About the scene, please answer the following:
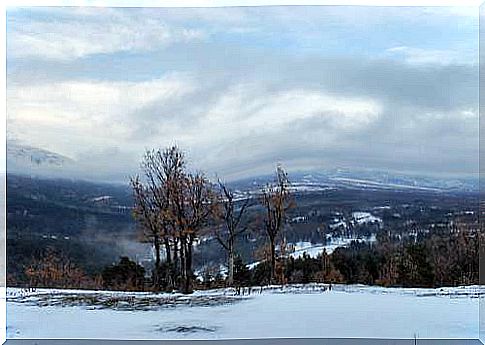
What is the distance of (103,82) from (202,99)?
819mm

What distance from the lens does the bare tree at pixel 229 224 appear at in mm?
8734

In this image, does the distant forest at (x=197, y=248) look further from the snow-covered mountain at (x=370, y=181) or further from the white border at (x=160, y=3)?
the white border at (x=160, y=3)

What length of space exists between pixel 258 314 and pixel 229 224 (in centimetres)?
78

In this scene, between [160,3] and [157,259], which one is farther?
[157,259]

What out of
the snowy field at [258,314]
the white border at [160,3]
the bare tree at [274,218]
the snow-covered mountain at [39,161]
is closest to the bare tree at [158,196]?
the snowy field at [258,314]

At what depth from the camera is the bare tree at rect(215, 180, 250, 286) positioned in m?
8.73

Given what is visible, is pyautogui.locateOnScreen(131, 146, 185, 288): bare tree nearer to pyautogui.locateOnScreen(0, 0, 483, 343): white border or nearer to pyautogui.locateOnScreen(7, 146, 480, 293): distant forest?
pyautogui.locateOnScreen(7, 146, 480, 293): distant forest

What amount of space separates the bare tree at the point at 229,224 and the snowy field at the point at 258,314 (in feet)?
0.99

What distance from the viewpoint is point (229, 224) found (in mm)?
8789

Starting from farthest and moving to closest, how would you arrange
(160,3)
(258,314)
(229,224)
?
(229,224) → (258,314) → (160,3)

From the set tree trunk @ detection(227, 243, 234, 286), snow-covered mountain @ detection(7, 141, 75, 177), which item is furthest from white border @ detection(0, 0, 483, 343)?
tree trunk @ detection(227, 243, 234, 286)

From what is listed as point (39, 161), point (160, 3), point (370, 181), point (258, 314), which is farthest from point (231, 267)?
point (160, 3)

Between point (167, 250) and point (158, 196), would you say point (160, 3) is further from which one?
point (167, 250)

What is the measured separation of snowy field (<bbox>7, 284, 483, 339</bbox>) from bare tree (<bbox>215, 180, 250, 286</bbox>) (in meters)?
0.30
